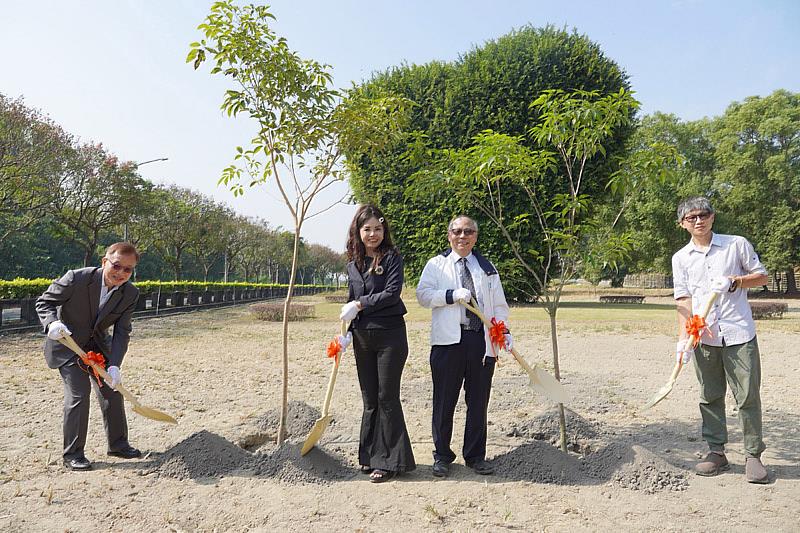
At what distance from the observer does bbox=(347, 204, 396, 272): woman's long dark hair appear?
12.6 feet

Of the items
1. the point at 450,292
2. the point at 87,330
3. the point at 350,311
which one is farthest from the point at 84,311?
the point at 450,292

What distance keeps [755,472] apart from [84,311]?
4.89 meters

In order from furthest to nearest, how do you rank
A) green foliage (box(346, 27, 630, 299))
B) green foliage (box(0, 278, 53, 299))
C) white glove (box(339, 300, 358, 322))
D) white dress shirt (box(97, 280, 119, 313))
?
green foliage (box(346, 27, 630, 299)) < green foliage (box(0, 278, 53, 299)) < white dress shirt (box(97, 280, 119, 313)) < white glove (box(339, 300, 358, 322))

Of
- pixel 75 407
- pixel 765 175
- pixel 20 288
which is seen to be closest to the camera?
pixel 75 407

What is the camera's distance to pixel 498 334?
379 centimetres

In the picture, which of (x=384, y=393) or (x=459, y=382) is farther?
(x=459, y=382)

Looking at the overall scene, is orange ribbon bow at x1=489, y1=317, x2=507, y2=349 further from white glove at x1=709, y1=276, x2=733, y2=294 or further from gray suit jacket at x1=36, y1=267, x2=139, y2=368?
gray suit jacket at x1=36, y1=267, x2=139, y2=368

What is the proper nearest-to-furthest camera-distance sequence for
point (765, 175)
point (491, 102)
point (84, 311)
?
1. point (84, 311)
2. point (491, 102)
3. point (765, 175)

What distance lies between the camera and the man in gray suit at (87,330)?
13.1ft

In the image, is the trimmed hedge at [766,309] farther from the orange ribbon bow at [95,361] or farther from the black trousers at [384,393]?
the orange ribbon bow at [95,361]

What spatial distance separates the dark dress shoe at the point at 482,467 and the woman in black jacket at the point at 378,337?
46 cm

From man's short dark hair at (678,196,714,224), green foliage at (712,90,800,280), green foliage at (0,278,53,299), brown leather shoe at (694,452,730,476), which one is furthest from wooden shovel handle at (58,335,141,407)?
green foliage at (712,90,800,280)

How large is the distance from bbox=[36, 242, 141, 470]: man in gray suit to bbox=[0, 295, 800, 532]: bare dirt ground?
9.7 inches

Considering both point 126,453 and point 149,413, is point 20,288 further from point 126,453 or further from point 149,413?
point 149,413
